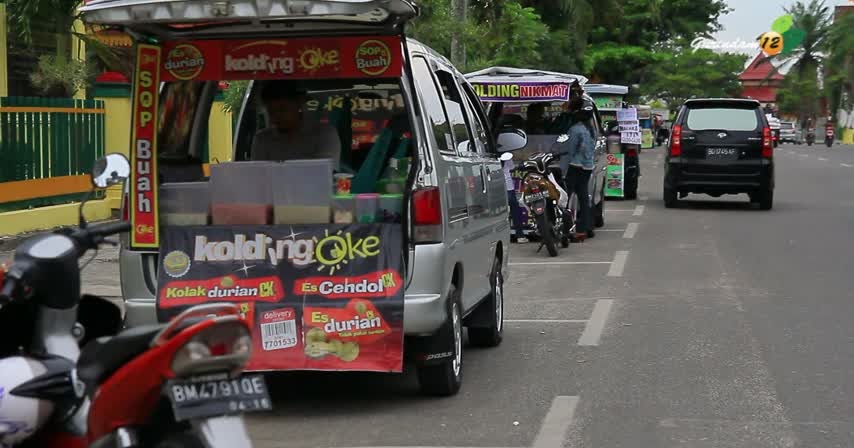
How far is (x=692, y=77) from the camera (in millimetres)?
80312

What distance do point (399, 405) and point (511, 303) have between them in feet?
14.3

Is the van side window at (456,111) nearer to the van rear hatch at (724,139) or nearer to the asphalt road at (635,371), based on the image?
the asphalt road at (635,371)

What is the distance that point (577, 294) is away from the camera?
12.1 metres

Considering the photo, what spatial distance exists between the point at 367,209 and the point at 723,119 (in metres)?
15.5

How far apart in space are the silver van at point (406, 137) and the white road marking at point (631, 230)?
9.01 m

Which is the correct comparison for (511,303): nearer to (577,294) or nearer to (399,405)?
(577,294)

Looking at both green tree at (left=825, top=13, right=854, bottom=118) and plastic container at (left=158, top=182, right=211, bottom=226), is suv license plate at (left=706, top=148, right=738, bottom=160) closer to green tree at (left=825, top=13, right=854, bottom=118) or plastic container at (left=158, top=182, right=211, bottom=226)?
plastic container at (left=158, top=182, right=211, bottom=226)

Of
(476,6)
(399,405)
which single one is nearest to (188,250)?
(399,405)

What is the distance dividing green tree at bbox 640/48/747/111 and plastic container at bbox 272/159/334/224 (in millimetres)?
68658

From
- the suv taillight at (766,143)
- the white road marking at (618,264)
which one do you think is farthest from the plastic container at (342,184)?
the suv taillight at (766,143)

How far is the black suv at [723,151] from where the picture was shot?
21438 mm

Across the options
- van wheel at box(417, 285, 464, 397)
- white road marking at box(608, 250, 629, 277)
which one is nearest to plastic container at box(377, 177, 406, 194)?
van wheel at box(417, 285, 464, 397)

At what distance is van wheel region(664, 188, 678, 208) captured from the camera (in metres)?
22.5

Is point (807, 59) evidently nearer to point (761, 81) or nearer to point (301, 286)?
point (761, 81)
